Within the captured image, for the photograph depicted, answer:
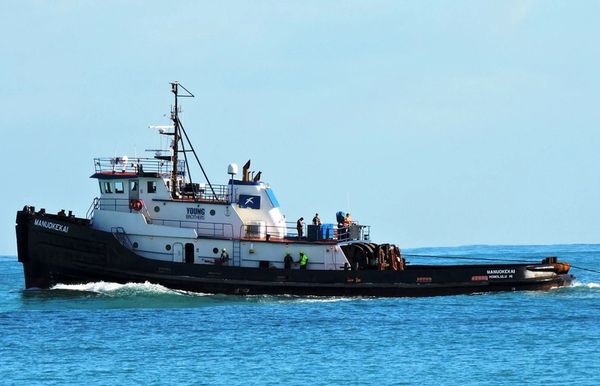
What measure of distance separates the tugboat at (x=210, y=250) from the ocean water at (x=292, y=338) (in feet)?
1.56

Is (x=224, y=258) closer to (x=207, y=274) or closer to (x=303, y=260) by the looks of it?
(x=207, y=274)

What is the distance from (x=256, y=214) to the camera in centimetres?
4081

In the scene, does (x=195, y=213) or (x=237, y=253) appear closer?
(x=237, y=253)

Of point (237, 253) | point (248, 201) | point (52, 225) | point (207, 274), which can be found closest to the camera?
point (207, 274)

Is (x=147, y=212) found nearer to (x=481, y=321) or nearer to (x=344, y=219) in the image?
(x=344, y=219)

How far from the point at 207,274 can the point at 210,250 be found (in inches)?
47.9

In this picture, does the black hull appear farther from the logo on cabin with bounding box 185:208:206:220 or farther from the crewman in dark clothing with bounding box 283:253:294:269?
the logo on cabin with bounding box 185:208:206:220

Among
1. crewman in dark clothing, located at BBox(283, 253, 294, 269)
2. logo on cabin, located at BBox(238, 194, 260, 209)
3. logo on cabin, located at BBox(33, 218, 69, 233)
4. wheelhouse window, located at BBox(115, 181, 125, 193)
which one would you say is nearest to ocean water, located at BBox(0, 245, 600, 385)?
crewman in dark clothing, located at BBox(283, 253, 294, 269)

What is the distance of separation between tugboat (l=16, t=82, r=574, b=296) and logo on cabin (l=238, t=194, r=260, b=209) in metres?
0.04

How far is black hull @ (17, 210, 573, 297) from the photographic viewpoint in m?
39.4

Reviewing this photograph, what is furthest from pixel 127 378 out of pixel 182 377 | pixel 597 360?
pixel 597 360

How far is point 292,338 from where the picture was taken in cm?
3191

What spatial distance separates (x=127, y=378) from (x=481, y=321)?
12.5 meters

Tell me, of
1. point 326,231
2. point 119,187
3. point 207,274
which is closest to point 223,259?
point 207,274
